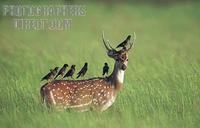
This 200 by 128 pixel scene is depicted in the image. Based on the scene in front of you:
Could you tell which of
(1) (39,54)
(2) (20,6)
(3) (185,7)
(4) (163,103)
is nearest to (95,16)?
(3) (185,7)

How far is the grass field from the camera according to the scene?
1004cm

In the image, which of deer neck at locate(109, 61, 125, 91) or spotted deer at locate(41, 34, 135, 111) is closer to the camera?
spotted deer at locate(41, 34, 135, 111)

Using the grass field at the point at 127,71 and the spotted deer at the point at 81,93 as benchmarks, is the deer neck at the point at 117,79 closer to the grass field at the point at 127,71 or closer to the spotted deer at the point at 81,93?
the spotted deer at the point at 81,93

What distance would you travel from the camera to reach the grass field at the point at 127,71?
10039 mm

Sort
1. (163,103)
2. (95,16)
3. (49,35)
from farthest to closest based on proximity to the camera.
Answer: (95,16) → (49,35) → (163,103)

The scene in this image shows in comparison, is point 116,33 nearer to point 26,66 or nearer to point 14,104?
point 26,66

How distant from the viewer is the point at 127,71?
12000mm

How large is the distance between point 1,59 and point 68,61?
3.42 feet

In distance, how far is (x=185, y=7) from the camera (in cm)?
1906

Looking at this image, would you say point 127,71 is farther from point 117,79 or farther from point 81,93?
point 81,93

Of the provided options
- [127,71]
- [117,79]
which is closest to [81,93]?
[117,79]

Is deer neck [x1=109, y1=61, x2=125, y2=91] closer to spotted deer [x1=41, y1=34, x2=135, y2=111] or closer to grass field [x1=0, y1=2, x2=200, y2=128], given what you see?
spotted deer [x1=41, y1=34, x2=135, y2=111]

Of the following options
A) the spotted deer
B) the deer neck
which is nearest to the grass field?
the spotted deer

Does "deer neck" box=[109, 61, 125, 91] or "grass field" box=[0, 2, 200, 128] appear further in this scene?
"deer neck" box=[109, 61, 125, 91]
